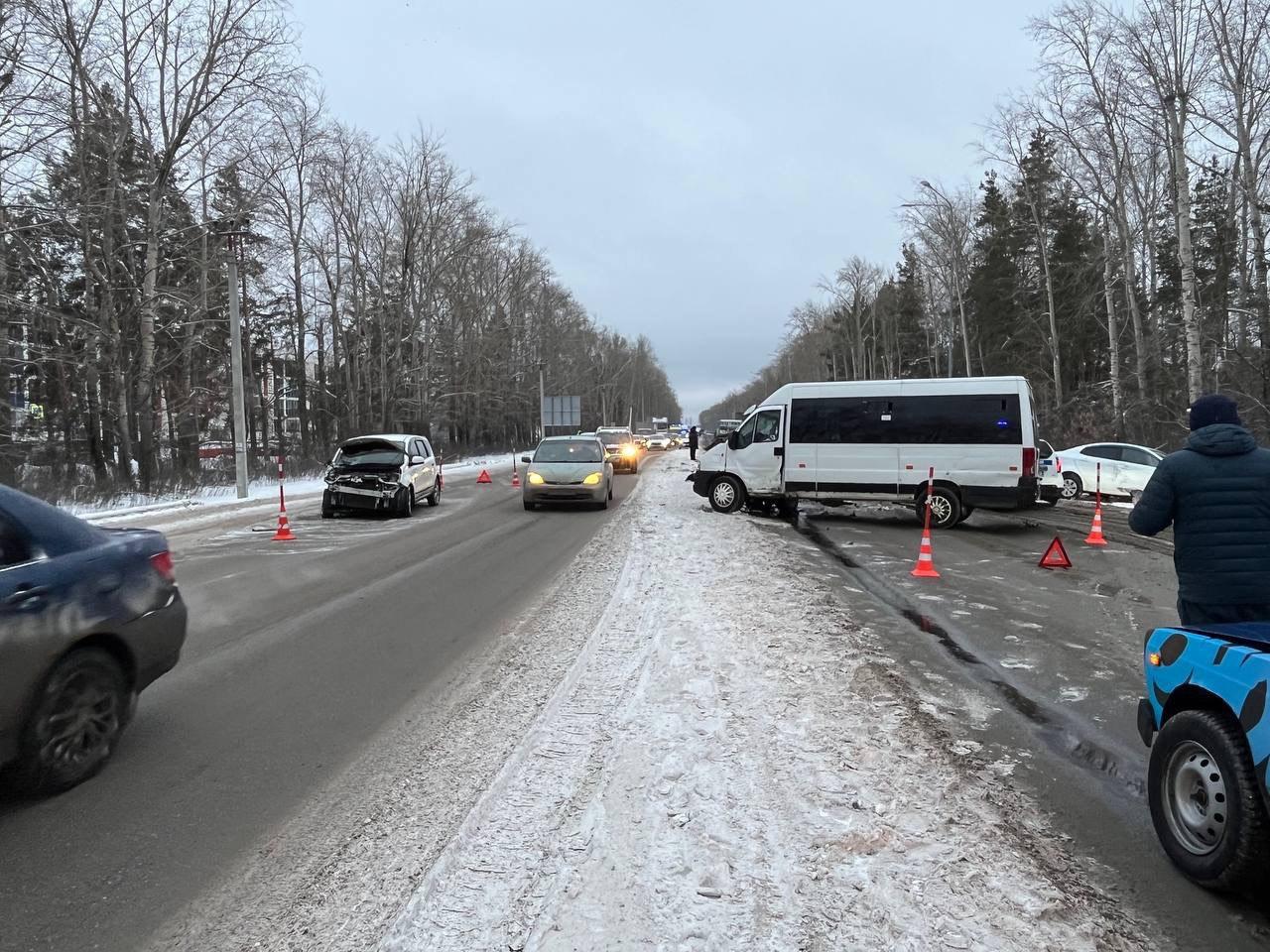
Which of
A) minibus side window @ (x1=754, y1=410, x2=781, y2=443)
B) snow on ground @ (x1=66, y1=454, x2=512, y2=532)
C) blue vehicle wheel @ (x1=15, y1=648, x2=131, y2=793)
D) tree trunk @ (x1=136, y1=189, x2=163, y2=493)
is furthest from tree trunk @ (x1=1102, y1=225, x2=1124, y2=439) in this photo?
tree trunk @ (x1=136, y1=189, x2=163, y2=493)

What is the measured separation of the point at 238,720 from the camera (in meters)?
4.83

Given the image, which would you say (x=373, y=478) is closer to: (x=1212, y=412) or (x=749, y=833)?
(x=749, y=833)

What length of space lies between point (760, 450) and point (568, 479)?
447 cm

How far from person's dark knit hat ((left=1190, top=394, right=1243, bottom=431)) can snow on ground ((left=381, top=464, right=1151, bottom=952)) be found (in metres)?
2.02

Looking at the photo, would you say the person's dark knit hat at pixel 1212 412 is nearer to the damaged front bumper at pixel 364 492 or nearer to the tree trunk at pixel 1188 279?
the damaged front bumper at pixel 364 492

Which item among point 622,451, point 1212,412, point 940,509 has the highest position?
point 1212,412

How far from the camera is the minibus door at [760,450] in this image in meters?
15.8

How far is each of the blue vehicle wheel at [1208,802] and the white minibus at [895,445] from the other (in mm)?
11111

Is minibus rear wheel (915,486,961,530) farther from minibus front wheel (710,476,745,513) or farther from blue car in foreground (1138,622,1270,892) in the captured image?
blue car in foreground (1138,622,1270,892)

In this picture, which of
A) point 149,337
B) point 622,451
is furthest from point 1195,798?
point 622,451

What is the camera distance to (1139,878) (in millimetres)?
3051

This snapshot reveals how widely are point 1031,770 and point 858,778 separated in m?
1.00

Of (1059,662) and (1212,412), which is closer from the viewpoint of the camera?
(1212,412)

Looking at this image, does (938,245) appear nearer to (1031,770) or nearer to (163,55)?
(163,55)
